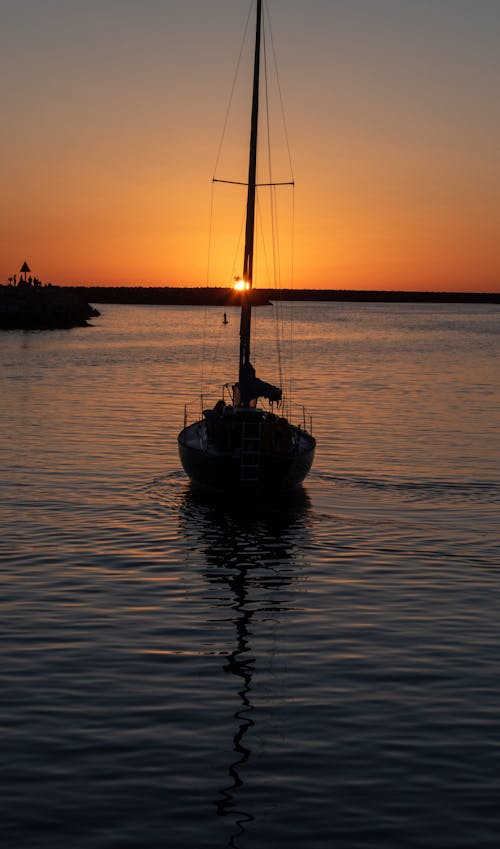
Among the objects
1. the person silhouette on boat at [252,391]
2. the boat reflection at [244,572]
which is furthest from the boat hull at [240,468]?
the person silhouette on boat at [252,391]

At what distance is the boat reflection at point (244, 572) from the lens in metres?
12.7

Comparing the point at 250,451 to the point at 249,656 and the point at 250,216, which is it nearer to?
the point at 250,216

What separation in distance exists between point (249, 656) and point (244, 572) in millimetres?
6390

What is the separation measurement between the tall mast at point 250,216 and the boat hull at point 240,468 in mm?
4224

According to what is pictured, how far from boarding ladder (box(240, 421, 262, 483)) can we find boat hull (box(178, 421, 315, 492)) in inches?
1.2

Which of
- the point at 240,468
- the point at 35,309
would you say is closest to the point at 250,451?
the point at 240,468

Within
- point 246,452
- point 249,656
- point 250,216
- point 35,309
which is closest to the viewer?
point 249,656

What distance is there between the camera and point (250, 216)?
117ft

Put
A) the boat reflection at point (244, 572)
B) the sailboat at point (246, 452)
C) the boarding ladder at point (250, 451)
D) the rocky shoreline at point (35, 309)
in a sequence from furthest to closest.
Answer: the rocky shoreline at point (35, 309) < the sailboat at point (246, 452) < the boarding ladder at point (250, 451) < the boat reflection at point (244, 572)

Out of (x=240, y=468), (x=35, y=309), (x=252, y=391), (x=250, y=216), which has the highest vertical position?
(x=250, y=216)

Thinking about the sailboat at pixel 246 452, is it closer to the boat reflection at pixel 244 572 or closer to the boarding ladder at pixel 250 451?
the boarding ladder at pixel 250 451

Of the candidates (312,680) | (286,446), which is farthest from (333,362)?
(312,680)

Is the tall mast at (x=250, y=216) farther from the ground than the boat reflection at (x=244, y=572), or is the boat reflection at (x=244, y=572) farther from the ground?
the tall mast at (x=250, y=216)

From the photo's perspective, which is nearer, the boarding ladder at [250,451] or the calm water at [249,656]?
the calm water at [249,656]
